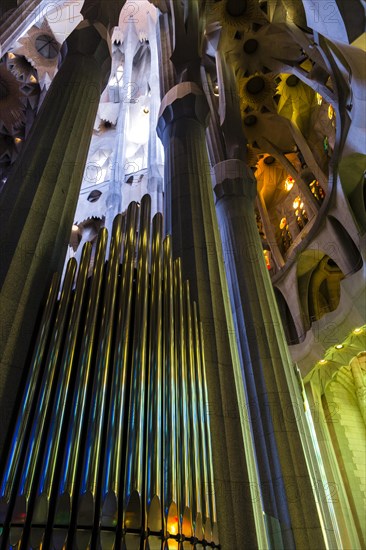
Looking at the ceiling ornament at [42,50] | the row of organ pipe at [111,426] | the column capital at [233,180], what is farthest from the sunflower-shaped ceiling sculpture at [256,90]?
the row of organ pipe at [111,426]

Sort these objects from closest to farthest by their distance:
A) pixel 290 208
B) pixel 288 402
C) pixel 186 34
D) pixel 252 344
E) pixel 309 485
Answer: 1. pixel 309 485
2. pixel 288 402
3. pixel 252 344
4. pixel 186 34
5. pixel 290 208

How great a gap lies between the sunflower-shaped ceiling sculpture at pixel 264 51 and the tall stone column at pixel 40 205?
10754mm

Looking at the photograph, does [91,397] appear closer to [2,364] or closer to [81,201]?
[2,364]

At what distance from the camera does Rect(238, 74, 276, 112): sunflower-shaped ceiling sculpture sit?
15.2 meters

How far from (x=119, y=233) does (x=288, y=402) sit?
3.25 m

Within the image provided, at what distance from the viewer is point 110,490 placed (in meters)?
2.18

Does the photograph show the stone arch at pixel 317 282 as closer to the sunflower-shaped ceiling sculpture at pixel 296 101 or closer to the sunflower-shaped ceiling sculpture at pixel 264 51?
the sunflower-shaped ceiling sculpture at pixel 296 101

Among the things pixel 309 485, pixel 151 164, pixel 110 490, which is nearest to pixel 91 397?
pixel 110 490

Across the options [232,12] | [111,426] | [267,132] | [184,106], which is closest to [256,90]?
[267,132]

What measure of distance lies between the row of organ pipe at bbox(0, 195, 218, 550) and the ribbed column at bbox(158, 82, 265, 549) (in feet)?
1.19

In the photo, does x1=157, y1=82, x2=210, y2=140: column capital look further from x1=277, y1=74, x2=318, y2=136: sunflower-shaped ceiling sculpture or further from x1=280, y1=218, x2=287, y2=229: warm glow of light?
x1=277, y1=74, x2=318, y2=136: sunflower-shaped ceiling sculpture

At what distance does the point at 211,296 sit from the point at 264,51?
12.8 metres

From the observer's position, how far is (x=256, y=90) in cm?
1548

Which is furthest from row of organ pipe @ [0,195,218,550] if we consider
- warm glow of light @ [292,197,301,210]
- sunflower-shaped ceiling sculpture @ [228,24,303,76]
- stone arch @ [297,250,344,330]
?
warm glow of light @ [292,197,301,210]
